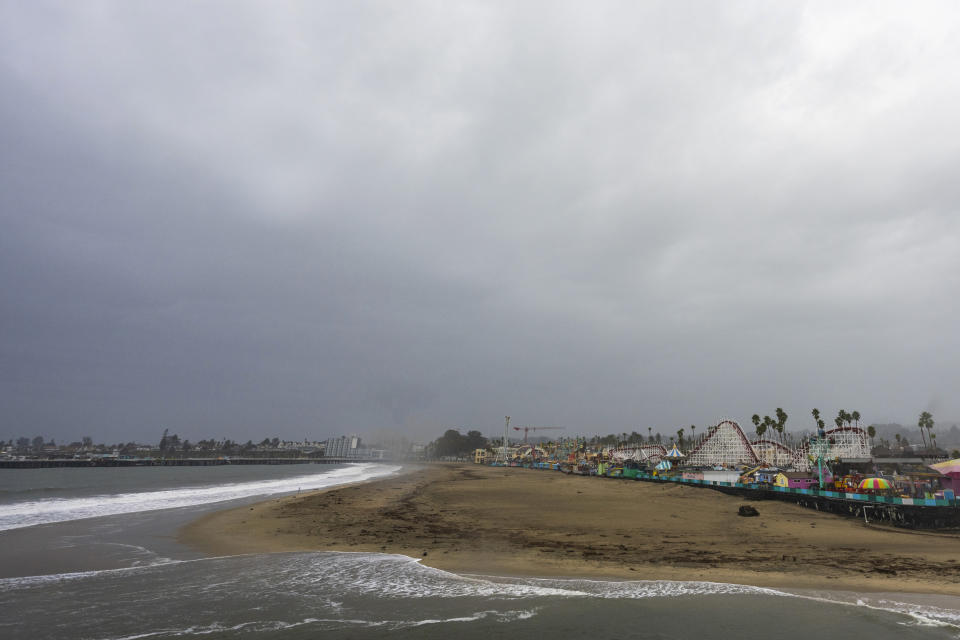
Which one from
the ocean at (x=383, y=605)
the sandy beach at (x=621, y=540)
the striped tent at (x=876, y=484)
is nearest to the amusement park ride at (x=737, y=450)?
the striped tent at (x=876, y=484)

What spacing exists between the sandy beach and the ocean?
1.93 meters

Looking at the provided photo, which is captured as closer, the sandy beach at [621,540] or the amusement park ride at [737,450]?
the sandy beach at [621,540]

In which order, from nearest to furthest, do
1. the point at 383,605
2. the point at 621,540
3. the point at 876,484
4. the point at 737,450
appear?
the point at 383,605
the point at 621,540
the point at 876,484
the point at 737,450

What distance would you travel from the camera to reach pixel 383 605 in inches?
556

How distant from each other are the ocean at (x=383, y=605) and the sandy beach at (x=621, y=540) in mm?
1927

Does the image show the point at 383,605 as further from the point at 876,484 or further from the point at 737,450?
the point at 737,450

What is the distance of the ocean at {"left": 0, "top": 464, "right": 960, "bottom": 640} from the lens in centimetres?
1212

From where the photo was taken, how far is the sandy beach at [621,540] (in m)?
17.8

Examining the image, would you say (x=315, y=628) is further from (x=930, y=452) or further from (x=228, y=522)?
(x=930, y=452)

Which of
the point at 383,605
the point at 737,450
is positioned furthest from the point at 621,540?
the point at 737,450

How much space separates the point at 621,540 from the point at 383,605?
1412 cm

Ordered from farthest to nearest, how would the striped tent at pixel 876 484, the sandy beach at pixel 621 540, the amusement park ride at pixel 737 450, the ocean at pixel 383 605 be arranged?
1. the amusement park ride at pixel 737 450
2. the striped tent at pixel 876 484
3. the sandy beach at pixel 621 540
4. the ocean at pixel 383 605

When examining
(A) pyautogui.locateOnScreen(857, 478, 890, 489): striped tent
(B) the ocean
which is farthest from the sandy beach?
(A) pyautogui.locateOnScreen(857, 478, 890, 489): striped tent

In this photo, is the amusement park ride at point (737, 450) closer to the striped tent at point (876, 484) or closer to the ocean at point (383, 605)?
the striped tent at point (876, 484)
